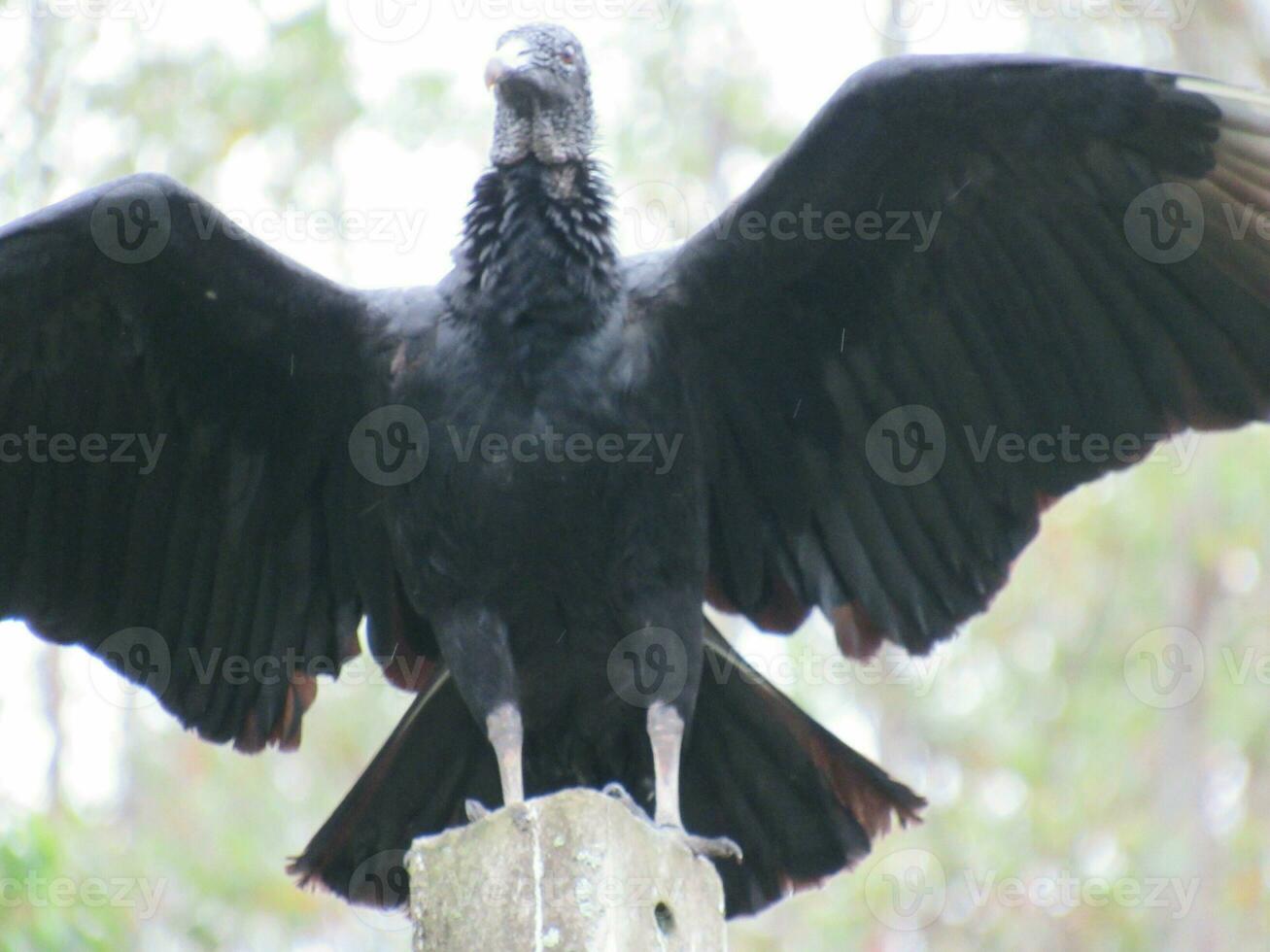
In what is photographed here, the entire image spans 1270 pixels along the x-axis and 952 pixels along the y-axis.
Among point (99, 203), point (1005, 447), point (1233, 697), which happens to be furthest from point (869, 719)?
point (99, 203)

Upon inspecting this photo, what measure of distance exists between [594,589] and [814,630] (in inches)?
258

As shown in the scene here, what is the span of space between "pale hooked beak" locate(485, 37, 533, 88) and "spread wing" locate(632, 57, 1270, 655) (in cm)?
60

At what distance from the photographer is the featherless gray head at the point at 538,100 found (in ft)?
14.4

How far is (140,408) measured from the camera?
14.9 ft
